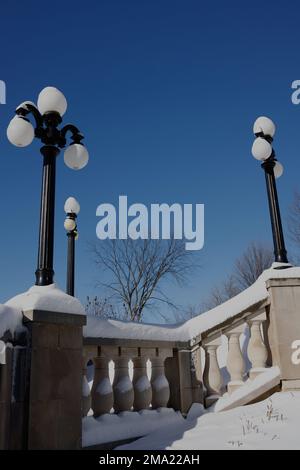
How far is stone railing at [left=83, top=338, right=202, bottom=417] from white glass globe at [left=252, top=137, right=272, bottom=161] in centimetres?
407

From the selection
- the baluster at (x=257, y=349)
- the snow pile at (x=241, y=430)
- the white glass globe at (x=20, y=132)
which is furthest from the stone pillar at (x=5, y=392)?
the baluster at (x=257, y=349)

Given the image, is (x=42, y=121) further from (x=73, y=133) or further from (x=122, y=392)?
(x=122, y=392)

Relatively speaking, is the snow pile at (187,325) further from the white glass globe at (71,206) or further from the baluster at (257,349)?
the white glass globe at (71,206)

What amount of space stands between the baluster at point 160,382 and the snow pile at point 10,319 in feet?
7.09

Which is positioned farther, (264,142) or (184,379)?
(264,142)

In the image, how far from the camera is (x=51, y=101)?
19.6ft

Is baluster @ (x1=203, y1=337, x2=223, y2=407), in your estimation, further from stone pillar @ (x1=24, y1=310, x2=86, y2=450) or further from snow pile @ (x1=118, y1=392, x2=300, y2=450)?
stone pillar @ (x1=24, y1=310, x2=86, y2=450)

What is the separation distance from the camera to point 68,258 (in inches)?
462

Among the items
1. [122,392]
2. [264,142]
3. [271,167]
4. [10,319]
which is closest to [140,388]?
[122,392]

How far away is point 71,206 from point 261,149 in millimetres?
6266
